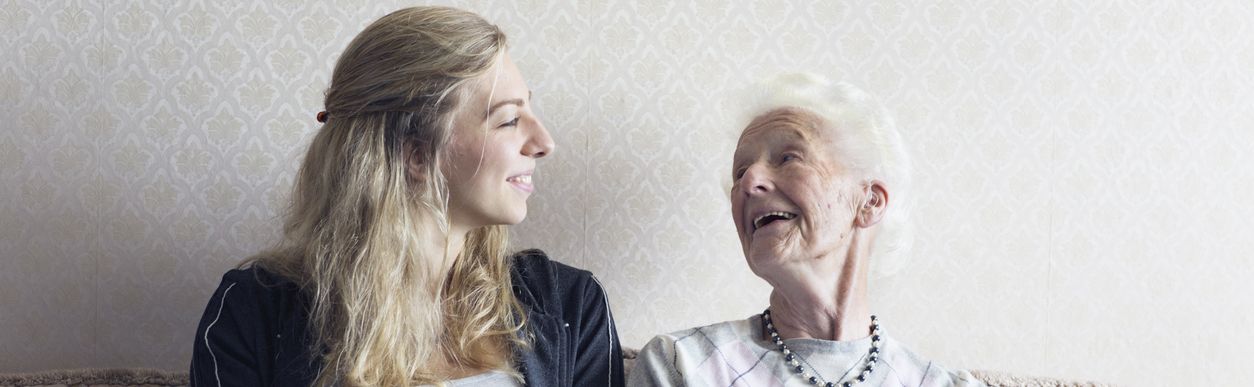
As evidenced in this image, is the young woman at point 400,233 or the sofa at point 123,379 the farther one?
the sofa at point 123,379

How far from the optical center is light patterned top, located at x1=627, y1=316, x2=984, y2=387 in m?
1.68

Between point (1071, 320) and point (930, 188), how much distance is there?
0.43 m

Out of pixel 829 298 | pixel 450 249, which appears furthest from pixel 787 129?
pixel 450 249

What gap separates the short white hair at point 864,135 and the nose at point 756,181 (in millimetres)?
143

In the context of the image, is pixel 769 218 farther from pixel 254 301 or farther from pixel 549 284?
pixel 254 301

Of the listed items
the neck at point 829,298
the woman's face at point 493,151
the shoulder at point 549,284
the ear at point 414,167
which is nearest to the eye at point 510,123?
the woman's face at point 493,151

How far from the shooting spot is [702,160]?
2039 mm

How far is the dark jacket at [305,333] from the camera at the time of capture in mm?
1618

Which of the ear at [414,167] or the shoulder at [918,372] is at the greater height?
the ear at [414,167]

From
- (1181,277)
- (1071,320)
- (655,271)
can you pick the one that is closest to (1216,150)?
(1181,277)

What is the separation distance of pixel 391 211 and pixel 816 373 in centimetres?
78

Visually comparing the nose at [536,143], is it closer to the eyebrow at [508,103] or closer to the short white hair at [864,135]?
the eyebrow at [508,103]

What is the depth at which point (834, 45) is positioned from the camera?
2.04 metres

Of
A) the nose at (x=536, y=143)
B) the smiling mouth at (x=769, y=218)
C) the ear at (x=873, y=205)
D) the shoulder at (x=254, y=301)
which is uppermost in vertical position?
the nose at (x=536, y=143)
